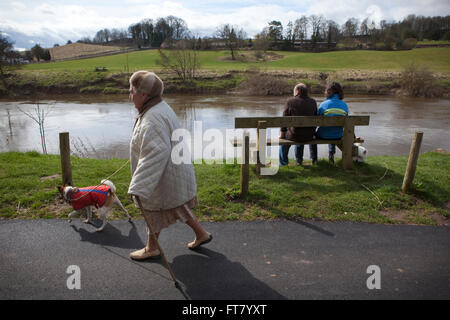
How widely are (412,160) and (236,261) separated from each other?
3815mm

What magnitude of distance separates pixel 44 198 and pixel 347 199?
16.8 feet

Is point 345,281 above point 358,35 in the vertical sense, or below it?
below

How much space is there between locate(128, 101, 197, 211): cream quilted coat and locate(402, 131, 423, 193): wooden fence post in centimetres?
421

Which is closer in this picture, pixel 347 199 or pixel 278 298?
pixel 278 298

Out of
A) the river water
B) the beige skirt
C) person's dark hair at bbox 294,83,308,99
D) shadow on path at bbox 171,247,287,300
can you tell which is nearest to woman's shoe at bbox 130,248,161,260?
shadow on path at bbox 171,247,287,300

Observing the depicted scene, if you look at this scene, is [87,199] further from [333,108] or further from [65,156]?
[333,108]

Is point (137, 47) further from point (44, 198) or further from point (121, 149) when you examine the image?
point (44, 198)

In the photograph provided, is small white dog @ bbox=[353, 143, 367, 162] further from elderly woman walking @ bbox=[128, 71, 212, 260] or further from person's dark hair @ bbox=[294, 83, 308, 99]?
elderly woman walking @ bbox=[128, 71, 212, 260]

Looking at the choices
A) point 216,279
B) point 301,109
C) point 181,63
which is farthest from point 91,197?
point 181,63

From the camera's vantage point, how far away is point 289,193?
17.9ft

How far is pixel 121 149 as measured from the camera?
37.7 feet

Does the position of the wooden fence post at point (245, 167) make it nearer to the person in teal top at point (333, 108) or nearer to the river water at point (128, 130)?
the person in teal top at point (333, 108)

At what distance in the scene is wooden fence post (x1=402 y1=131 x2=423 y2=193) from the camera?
212 inches
